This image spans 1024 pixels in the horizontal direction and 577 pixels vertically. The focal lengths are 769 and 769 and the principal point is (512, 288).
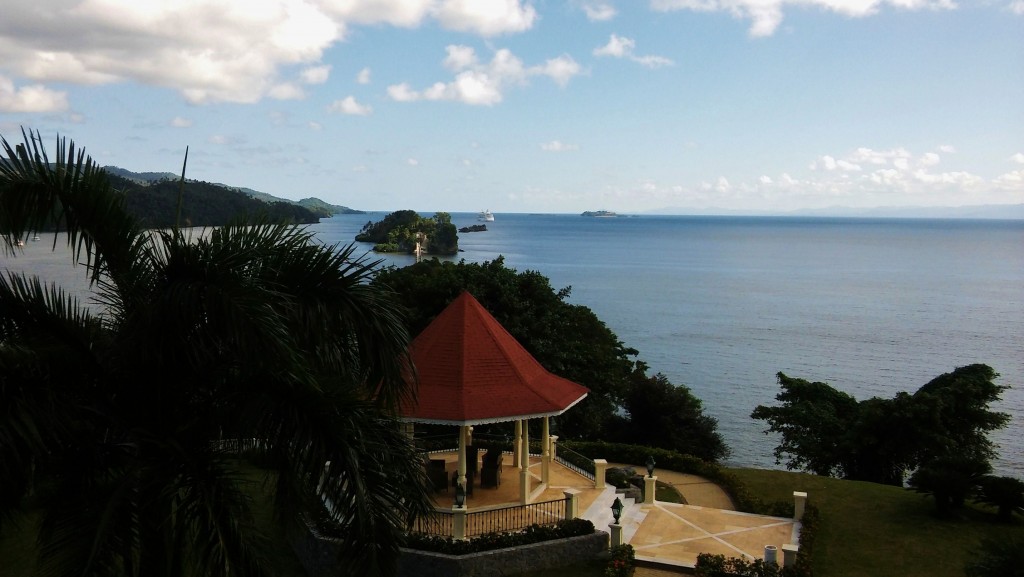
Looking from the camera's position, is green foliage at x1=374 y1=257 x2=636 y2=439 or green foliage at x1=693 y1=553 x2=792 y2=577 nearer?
green foliage at x1=693 y1=553 x2=792 y2=577

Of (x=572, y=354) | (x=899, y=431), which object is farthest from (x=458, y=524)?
(x=899, y=431)

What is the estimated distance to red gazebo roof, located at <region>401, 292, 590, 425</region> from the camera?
1733cm

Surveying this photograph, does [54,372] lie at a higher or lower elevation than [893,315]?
higher

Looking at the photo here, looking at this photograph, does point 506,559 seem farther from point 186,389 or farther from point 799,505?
point 186,389

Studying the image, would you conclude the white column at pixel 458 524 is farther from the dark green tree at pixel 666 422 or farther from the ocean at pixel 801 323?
the ocean at pixel 801 323

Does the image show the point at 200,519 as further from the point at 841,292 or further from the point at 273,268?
the point at 841,292

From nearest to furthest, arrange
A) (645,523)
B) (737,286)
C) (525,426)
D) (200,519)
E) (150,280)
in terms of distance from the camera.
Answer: (200,519)
(150,280)
(645,523)
(525,426)
(737,286)

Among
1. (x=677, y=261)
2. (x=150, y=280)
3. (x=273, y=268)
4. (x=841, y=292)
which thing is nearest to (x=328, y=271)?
(x=273, y=268)

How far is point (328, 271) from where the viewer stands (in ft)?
27.0

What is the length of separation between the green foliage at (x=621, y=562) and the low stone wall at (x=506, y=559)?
424 mm

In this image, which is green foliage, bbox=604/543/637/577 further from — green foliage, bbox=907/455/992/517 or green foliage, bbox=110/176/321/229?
green foliage, bbox=110/176/321/229

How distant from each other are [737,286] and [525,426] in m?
93.1

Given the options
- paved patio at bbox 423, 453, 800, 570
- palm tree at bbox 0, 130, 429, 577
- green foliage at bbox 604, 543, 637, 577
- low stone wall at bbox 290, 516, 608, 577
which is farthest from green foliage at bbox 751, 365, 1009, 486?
palm tree at bbox 0, 130, 429, 577

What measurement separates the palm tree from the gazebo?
865 centimetres
